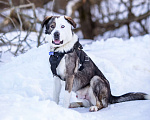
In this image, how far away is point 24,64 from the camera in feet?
19.2

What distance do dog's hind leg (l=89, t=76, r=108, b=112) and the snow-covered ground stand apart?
127 millimetres

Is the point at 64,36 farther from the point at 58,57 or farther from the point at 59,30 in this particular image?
the point at 58,57

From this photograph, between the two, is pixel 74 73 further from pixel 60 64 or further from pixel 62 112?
pixel 62 112

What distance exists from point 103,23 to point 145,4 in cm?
239

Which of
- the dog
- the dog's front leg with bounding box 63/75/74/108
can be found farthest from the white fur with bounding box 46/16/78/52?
the dog's front leg with bounding box 63/75/74/108

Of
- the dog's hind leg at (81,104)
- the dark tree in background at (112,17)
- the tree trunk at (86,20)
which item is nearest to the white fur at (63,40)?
the dog's hind leg at (81,104)

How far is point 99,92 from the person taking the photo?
168 inches

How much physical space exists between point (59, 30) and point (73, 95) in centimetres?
165

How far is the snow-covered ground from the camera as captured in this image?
10.2 feet

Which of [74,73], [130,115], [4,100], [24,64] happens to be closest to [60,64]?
[74,73]

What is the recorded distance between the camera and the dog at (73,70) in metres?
3.99

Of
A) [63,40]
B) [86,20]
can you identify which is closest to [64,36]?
[63,40]

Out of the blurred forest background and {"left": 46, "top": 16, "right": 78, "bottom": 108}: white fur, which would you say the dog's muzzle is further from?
the blurred forest background

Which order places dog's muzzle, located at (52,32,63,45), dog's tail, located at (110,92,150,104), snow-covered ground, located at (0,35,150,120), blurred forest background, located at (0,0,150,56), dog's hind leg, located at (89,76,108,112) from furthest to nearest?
blurred forest background, located at (0,0,150,56), dog's tail, located at (110,92,150,104), dog's hind leg, located at (89,76,108,112), dog's muzzle, located at (52,32,63,45), snow-covered ground, located at (0,35,150,120)
